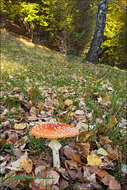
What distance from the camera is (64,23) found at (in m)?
11.8

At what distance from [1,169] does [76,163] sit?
56 centimetres

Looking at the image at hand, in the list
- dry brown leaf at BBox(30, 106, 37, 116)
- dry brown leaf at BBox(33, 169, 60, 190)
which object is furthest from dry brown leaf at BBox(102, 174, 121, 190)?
dry brown leaf at BBox(30, 106, 37, 116)

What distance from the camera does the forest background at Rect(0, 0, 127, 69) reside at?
38.2 feet

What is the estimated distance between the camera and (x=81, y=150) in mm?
1411

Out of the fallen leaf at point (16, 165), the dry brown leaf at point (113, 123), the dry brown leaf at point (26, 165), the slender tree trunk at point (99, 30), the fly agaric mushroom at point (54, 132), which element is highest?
the slender tree trunk at point (99, 30)

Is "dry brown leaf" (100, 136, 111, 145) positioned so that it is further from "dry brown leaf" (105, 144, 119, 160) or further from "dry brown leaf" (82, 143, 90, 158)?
"dry brown leaf" (82, 143, 90, 158)

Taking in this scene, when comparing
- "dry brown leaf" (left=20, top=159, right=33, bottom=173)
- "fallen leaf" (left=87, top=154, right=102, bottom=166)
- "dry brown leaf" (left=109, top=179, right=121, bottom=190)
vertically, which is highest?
"fallen leaf" (left=87, top=154, right=102, bottom=166)

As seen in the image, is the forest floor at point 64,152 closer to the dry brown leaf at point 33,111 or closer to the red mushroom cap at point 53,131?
the dry brown leaf at point 33,111

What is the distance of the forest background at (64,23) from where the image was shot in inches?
458

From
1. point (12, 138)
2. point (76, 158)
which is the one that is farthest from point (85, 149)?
point (12, 138)

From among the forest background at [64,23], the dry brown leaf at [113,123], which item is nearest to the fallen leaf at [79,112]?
the dry brown leaf at [113,123]

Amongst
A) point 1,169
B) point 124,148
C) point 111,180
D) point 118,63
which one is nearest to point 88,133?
point 124,148

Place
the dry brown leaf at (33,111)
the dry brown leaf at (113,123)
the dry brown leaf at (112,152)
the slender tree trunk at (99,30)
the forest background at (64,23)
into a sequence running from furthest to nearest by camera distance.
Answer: the forest background at (64,23)
the slender tree trunk at (99,30)
the dry brown leaf at (33,111)
the dry brown leaf at (113,123)
the dry brown leaf at (112,152)

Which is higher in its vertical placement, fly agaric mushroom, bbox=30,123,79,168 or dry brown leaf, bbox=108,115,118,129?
fly agaric mushroom, bbox=30,123,79,168
